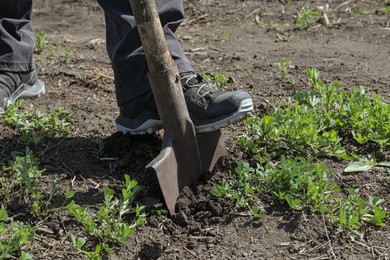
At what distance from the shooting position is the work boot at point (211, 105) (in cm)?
327

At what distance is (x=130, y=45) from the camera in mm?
3531

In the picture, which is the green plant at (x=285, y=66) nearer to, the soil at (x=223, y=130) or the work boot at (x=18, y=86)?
the soil at (x=223, y=130)

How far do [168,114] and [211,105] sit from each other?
244 millimetres

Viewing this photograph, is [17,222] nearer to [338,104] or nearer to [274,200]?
[274,200]

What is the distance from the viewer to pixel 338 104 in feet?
12.9

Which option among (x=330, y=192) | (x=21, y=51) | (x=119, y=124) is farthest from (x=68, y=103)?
(x=330, y=192)

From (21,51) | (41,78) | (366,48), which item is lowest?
(366,48)

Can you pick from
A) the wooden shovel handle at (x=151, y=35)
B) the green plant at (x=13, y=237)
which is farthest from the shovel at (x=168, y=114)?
the green plant at (x=13, y=237)

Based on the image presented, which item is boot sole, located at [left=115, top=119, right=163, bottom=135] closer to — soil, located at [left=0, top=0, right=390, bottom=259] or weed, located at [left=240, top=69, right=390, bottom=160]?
soil, located at [left=0, top=0, right=390, bottom=259]

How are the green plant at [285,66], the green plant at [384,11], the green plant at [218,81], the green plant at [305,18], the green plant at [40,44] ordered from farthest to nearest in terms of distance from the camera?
the green plant at [384,11], the green plant at [305,18], the green plant at [40,44], the green plant at [285,66], the green plant at [218,81]

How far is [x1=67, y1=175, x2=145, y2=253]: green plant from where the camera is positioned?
115 inches

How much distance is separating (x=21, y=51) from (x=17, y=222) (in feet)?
5.66

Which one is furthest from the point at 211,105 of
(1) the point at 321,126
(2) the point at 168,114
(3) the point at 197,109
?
(1) the point at 321,126

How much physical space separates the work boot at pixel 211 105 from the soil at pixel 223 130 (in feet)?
0.73
